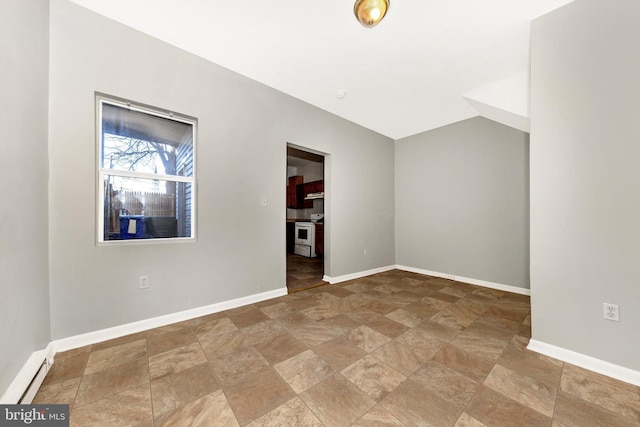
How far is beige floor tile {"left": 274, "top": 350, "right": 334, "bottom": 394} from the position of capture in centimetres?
151

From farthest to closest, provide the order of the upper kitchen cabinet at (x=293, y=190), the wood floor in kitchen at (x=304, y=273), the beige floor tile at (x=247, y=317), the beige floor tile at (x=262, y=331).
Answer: the upper kitchen cabinet at (x=293, y=190) < the wood floor in kitchen at (x=304, y=273) < the beige floor tile at (x=247, y=317) < the beige floor tile at (x=262, y=331)

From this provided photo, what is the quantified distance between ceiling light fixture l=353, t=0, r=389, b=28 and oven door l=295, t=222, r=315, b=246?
4442mm

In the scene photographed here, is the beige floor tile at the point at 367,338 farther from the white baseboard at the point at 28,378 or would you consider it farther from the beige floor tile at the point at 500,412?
the white baseboard at the point at 28,378

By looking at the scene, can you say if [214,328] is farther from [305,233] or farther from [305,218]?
[305,218]

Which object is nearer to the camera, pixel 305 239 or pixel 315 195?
pixel 305 239

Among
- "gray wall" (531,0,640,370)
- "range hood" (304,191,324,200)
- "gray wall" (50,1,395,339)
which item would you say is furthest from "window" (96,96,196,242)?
"range hood" (304,191,324,200)

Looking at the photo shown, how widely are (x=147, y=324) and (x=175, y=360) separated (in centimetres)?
71

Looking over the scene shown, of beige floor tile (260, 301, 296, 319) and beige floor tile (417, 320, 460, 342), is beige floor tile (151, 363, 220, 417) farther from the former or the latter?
beige floor tile (417, 320, 460, 342)

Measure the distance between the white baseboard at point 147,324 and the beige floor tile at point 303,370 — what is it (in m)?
1.23

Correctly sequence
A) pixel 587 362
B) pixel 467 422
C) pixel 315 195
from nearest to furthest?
pixel 467 422 < pixel 587 362 < pixel 315 195

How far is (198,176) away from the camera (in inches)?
98.3

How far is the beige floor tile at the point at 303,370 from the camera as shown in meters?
1.51

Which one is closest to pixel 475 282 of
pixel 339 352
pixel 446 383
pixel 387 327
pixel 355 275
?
pixel 355 275

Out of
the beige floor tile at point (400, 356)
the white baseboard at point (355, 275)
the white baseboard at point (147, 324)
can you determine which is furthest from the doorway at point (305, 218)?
the beige floor tile at point (400, 356)
